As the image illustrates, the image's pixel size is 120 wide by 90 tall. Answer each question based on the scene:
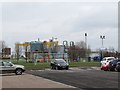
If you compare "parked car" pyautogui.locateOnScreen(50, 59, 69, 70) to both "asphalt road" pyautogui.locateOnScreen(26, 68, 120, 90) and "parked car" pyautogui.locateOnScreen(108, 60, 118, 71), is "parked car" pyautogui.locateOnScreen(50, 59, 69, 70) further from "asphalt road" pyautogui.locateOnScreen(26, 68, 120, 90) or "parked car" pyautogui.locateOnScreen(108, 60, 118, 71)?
"asphalt road" pyautogui.locateOnScreen(26, 68, 120, 90)

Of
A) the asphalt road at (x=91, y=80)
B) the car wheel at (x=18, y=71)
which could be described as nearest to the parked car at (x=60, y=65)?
the car wheel at (x=18, y=71)

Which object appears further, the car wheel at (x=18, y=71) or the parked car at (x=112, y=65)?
the parked car at (x=112, y=65)

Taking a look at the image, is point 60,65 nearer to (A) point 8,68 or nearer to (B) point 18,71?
(B) point 18,71

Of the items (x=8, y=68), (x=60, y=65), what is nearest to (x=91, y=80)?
(x=8, y=68)

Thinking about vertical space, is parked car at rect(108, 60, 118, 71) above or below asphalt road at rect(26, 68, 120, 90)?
above

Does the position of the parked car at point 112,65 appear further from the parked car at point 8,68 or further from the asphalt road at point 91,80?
the parked car at point 8,68

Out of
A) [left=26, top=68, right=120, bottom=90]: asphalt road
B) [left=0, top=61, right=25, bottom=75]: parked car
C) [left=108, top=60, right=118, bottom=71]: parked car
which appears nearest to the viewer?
[left=26, top=68, right=120, bottom=90]: asphalt road

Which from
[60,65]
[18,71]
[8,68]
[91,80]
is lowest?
[91,80]

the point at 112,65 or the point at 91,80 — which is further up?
the point at 112,65

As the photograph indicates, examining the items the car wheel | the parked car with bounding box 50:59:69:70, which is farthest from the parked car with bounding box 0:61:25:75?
the parked car with bounding box 50:59:69:70

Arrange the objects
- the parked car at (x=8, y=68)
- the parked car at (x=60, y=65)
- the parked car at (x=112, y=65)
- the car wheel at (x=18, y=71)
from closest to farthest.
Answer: the parked car at (x=8, y=68) < the car wheel at (x=18, y=71) < the parked car at (x=112, y=65) < the parked car at (x=60, y=65)

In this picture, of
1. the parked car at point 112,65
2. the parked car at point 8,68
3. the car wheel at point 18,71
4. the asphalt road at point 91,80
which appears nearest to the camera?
the asphalt road at point 91,80

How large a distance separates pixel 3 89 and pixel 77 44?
96716mm

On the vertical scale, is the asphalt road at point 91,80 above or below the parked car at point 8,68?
below
